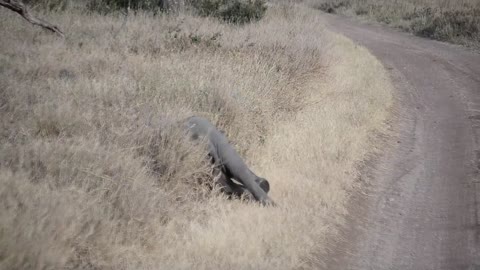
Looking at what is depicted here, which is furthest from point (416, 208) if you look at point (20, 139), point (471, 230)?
point (20, 139)

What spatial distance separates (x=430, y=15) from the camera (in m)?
22.5

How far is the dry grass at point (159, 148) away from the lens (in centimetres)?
382

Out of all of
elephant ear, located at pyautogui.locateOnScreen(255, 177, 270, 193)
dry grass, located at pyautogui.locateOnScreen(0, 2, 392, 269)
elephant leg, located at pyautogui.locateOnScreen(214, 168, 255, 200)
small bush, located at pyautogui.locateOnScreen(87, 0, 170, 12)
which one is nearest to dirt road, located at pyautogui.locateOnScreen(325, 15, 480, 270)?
dry grass, located at pyautogui.locateOnScreen(0, 2, 392, 269)

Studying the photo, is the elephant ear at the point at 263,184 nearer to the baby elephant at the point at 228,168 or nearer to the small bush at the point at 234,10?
the baby elephant at the point at 228,168

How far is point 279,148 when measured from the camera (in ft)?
21.9

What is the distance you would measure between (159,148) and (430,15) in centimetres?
2077

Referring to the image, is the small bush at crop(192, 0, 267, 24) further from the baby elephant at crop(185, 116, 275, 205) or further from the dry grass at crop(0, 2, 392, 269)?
the baby elephant at crop(185, 116, 275, 205)

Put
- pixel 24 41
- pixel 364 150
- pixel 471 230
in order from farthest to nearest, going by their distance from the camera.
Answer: pixel 24 41
pixel 364 150
pixel 471 230

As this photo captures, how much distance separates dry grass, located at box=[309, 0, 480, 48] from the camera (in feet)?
63.2

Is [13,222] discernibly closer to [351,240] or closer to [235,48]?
[351,240]

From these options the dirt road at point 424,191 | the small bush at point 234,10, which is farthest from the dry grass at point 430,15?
the small bush at point 234,10

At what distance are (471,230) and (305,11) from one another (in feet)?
42.2

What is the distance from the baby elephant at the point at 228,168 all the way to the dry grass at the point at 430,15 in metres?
15.6

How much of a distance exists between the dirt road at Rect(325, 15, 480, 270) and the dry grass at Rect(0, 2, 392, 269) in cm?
39
